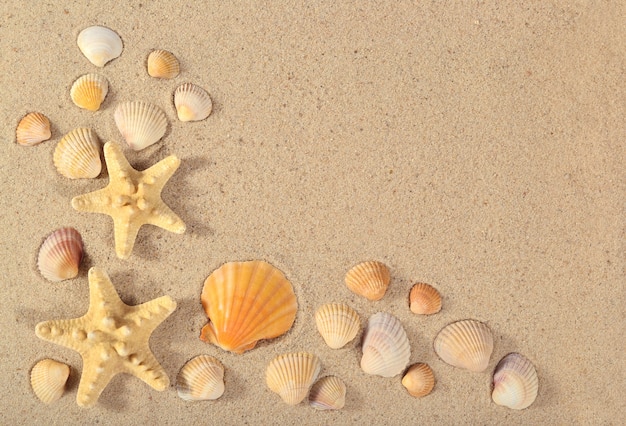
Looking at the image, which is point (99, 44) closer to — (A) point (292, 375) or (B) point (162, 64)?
(B) point (162, 64)

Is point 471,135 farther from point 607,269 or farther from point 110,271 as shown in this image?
point 110,271

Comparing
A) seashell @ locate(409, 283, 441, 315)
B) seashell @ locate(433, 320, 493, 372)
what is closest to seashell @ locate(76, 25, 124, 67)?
seashell @ locate(409, 283, 441, 315)

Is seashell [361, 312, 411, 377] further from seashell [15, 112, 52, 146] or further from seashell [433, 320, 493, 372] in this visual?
seashell [15, 112, 52, 146]

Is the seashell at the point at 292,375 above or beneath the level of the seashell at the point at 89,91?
beneath

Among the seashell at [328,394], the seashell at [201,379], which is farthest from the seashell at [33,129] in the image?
the seashell at [328,394]

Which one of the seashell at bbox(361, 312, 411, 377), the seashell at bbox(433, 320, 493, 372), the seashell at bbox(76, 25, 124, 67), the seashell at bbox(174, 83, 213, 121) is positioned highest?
the seashell at bbox(76, 25, 124, 67)

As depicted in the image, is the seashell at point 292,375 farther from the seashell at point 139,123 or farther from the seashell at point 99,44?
the seashell at point 99,44

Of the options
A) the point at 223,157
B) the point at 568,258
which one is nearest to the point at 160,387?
the point at 223,157
